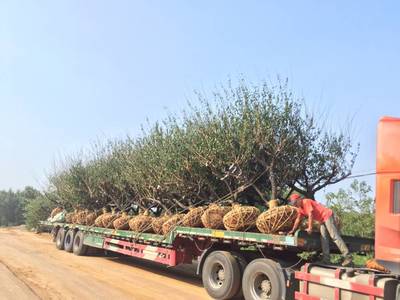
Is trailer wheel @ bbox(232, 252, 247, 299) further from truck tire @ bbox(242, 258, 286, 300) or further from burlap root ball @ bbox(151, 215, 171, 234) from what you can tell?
burlap root ball @ bbox(151, 215, 171, 234)

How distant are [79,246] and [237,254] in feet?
39.0

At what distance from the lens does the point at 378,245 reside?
7.30 meters

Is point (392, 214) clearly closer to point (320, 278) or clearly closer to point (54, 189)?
point (320, 278)

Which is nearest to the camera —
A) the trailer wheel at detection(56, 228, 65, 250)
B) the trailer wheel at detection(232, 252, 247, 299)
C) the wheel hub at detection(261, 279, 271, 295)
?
the wheel hub at detection(261, 279, 271, 295)

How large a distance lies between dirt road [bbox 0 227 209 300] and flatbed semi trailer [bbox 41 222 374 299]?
633 mm

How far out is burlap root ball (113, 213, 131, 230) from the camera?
1791 centimetres

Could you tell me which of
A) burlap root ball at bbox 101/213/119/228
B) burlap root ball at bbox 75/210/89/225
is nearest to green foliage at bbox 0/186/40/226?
burlap root ball at bbox 75/210/89/225

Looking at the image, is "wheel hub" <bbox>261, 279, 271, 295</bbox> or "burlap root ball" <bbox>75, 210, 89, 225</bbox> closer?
"wheel hub" <bbox>261, 279, 271, 295</bbox>

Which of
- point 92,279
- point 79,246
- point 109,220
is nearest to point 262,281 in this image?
point 92,279

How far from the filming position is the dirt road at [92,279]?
35.8ft

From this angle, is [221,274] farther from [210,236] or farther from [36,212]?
[36,212]

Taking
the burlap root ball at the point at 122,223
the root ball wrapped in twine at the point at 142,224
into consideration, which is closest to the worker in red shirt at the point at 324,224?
the root ball wrapped in twine at the point at 142,224

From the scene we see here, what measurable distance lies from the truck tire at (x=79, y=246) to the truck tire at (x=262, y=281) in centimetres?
1225

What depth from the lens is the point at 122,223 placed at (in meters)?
18.0
